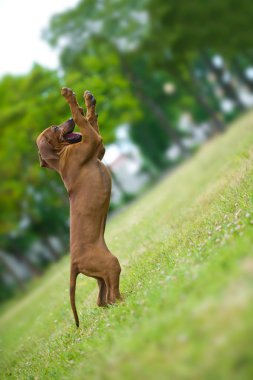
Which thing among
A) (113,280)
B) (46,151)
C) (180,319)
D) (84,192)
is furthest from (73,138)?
(180,319)

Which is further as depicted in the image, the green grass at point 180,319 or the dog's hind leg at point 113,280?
the dog's hind leg at point 113,280

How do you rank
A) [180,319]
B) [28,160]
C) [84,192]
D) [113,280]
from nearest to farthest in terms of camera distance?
[180,319], [113,280], [84,192], [28,160]

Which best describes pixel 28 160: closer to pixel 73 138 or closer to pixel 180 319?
pixel 73 138

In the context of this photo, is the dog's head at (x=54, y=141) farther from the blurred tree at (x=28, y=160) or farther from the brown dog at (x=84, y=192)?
the blurred tree at (x=28, y=160)

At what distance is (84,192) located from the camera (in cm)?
803

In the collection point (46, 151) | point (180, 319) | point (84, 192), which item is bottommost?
point (180, 319)

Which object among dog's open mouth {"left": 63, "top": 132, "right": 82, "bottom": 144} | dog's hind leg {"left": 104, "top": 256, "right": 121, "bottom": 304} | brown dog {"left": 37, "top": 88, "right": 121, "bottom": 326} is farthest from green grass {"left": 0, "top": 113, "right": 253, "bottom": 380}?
dog's open mouth {"left": 63, "top": 132, "right": 82, "bottom": 144}

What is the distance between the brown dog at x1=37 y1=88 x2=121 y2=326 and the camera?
769cm

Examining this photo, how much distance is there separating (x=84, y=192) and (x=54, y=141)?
3.20 ft

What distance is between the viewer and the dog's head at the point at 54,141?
836 cm

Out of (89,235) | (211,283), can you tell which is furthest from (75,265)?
(211,283)

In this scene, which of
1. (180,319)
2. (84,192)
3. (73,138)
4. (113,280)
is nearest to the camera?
(180,319)

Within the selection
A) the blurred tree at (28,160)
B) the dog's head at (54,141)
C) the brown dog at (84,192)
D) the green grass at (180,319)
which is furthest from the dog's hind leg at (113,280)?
the blurred tree at (28,160)

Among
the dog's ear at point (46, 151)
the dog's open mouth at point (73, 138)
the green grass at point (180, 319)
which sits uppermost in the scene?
the dog's ear at point (46, 151)
